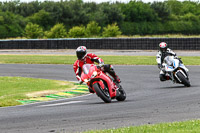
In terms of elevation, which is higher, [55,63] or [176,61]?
[176,61]

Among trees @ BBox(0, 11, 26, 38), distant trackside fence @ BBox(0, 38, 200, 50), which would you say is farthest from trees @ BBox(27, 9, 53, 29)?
distant trackside fence @ BBox(0, 38, 200, 50)

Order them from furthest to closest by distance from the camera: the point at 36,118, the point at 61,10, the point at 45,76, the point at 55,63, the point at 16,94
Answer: the point at 61,10 < the point at 55,63 < the point at 45,76 < the point at 16,94 < the point at 36,118

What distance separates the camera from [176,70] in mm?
15945

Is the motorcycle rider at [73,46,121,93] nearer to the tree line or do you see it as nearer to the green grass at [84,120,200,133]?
the green grass at [84,120,200,133]

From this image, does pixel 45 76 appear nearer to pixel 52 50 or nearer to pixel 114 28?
pixel 52 50

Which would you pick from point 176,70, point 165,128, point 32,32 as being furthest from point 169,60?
point 32,32

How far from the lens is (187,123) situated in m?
7.75

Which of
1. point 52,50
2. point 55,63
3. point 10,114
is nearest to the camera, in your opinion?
point 10,114

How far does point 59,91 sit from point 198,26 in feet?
305

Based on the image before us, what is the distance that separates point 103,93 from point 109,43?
29.3 metres

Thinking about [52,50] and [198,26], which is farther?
[198,26]

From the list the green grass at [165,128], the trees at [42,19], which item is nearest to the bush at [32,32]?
the trees at [42,19]

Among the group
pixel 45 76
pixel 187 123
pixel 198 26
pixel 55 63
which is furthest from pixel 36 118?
pixel 198 26

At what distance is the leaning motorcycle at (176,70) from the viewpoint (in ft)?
51.6
